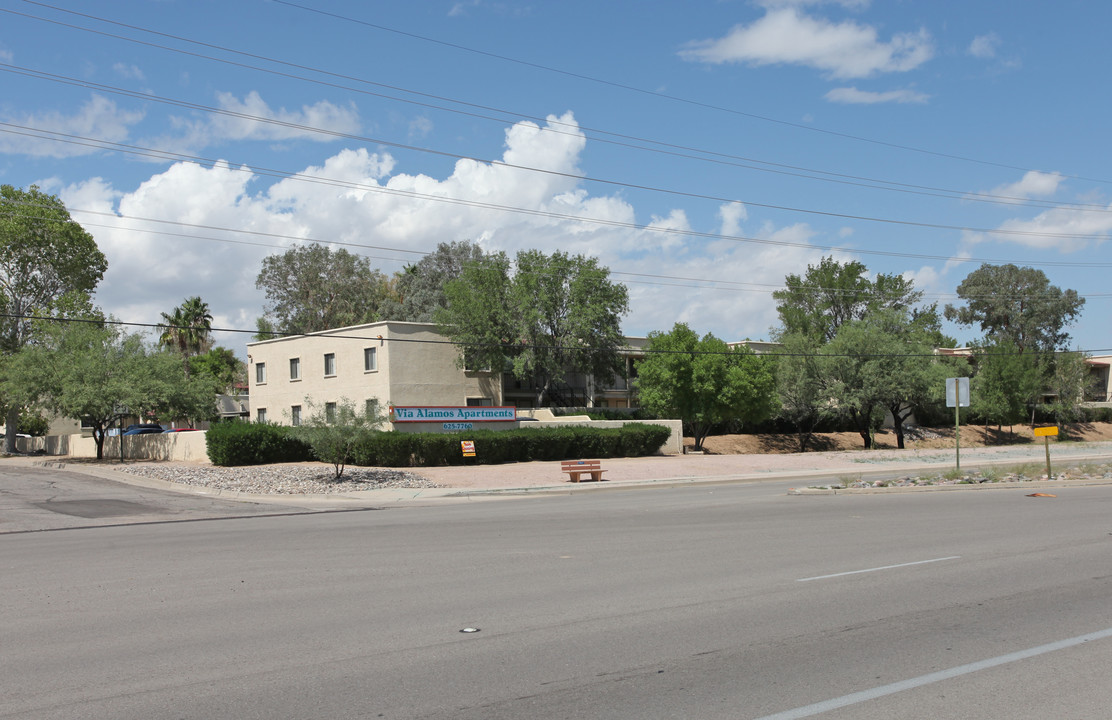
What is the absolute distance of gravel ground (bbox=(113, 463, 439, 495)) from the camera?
27.1 m

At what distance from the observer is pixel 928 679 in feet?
20.2

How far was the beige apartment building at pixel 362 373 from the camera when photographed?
47938mm

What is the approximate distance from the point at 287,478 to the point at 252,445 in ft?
16.5

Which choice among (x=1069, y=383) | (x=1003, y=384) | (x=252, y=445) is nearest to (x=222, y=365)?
(x=252, y=445)

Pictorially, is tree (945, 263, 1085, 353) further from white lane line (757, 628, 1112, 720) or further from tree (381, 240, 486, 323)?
white lane line (757, 628, 1112, 720)

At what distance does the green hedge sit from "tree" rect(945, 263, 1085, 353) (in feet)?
217

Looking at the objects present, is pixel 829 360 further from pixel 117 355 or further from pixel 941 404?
pixel 117 355

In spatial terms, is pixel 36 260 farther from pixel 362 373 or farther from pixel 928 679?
pixel 928 679

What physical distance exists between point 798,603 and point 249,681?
513 cm

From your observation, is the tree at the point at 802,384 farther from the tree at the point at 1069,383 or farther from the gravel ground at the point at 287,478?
the gravel ground at the point at 287,478

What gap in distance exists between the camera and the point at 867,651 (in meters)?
6.90

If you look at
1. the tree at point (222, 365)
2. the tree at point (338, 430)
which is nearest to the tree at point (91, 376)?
the tree at point (338, 430)

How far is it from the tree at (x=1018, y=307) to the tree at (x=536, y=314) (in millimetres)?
53555

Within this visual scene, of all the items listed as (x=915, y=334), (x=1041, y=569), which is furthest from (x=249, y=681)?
(x=915, y=334)
